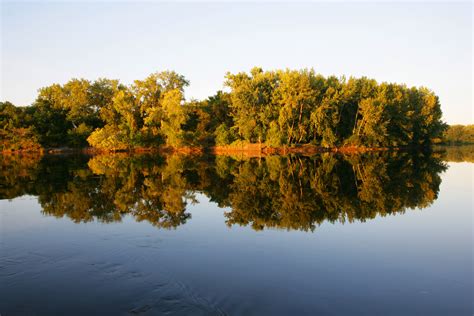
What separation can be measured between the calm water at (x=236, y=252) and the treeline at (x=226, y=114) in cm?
4182

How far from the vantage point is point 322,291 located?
668cm

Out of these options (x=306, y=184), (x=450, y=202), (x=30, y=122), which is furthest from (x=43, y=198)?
(x=30, y=122)

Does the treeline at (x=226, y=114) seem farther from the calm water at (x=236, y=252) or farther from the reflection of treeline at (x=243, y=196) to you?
the calm water at (x=236, y=252)

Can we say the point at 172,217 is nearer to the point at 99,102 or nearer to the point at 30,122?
the point at 30,122

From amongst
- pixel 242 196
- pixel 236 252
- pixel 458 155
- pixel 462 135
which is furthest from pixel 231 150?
pixel 462 135

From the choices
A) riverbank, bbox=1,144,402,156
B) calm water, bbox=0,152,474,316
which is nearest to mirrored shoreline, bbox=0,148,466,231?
calm water, bbox=0,152,474,316

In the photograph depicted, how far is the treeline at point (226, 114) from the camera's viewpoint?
59.0m

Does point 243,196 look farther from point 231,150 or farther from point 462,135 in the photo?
point 462,135

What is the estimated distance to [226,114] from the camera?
67.6m

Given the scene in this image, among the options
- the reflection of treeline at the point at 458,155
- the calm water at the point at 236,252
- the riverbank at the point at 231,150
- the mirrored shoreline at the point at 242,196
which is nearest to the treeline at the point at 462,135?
the reflection of treeline at the point at 458,155

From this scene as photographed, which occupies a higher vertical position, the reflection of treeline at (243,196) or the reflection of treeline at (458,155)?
the reflection of treeline at (458,155)

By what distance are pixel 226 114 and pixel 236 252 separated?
59603mm

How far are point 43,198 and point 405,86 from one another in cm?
7640

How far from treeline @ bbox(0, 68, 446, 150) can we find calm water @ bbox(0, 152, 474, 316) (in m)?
41.8
